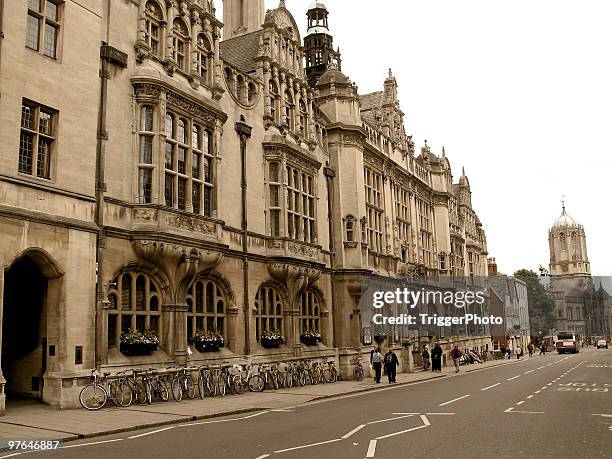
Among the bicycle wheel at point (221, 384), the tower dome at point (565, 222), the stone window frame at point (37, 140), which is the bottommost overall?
the bicycle wheel at point (221, 384)

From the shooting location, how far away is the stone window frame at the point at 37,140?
17.9m

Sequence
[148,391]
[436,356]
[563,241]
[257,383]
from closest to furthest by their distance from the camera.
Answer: [148,391] → [257,383] → [436,356] → [563,241]

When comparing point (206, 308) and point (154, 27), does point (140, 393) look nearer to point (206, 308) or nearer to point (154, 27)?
point (206, 308)

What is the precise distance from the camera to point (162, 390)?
20.6m

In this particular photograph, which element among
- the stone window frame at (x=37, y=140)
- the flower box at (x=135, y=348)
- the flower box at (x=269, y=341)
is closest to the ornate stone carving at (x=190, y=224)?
the flower box at (x=135, y=348)

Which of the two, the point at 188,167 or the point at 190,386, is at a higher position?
the point at 188,167

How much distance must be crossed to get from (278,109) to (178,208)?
36.5ft

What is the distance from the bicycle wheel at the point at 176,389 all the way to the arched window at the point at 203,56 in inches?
497

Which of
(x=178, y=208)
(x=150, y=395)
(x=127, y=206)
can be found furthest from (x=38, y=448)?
(x=178, y=208)

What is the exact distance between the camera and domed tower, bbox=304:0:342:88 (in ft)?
171

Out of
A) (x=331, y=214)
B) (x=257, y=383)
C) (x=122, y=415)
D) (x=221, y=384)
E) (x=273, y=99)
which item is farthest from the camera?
(x=331, y=214)

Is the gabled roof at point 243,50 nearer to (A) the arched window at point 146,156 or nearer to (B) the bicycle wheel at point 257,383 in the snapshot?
(A) the arched window at point 146,156

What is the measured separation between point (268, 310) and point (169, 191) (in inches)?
358

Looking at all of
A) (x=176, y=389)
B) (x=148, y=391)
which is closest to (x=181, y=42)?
(x=176, y=389)
